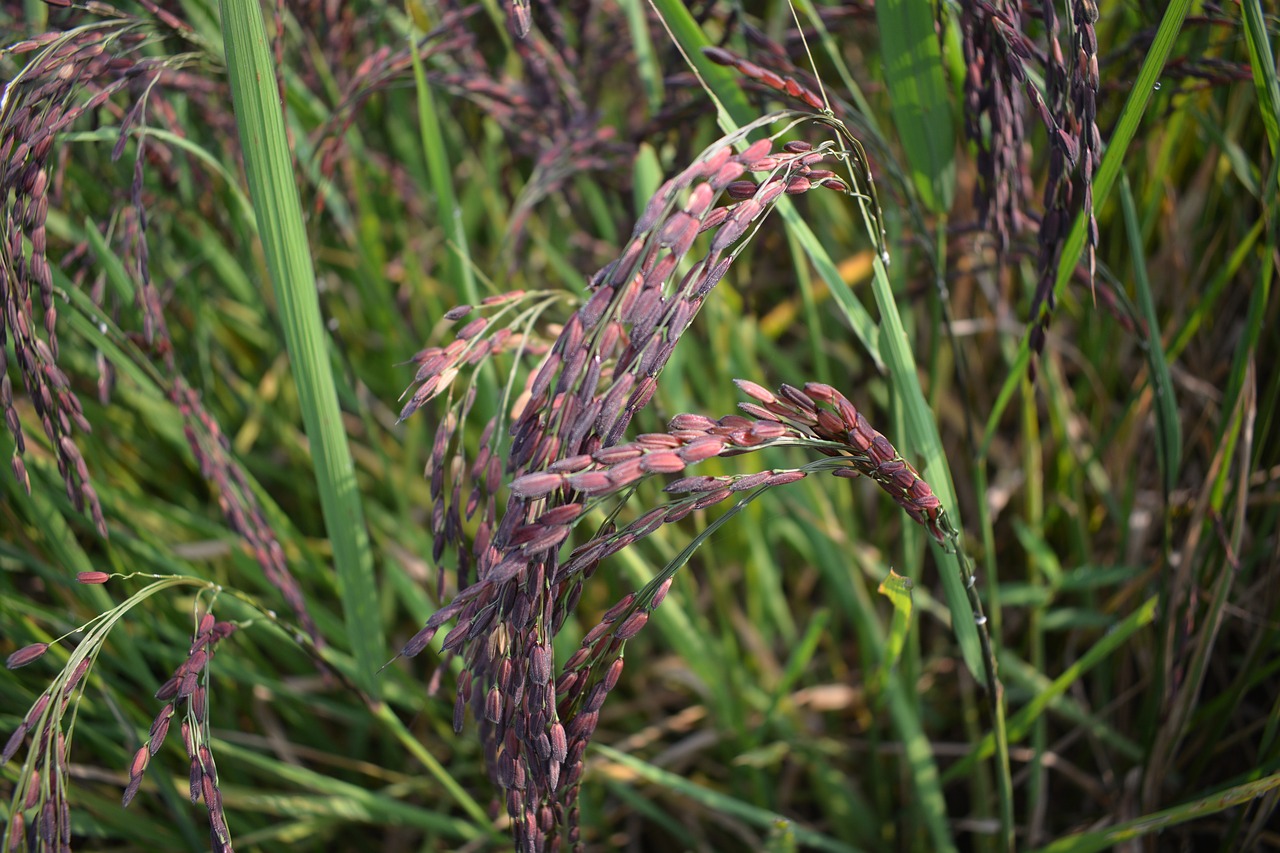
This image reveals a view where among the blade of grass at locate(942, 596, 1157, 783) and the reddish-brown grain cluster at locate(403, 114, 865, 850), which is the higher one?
the reddish-brown grain cluster at locate(403, 114, 865, 850)

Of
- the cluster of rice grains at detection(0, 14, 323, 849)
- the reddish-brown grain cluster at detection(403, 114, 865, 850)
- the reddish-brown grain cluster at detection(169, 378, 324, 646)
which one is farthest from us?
the reddish-brown grain cluster at detection(169, 378, 324, 646)

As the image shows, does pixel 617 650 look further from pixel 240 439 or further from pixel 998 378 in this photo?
pixel 998 378

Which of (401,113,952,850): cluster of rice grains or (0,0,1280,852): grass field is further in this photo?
(0,0,1280,852): grass field

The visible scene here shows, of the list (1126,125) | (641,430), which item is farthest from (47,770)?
(1126,125)

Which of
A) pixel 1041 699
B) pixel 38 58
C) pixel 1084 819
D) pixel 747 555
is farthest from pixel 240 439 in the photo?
pixel 1084 819

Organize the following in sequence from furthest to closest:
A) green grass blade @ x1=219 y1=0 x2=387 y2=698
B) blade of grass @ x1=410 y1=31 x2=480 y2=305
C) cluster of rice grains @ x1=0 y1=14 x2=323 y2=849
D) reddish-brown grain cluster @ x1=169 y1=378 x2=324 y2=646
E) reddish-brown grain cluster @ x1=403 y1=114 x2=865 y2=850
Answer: blade of grass @ x1=410 y1=31 x2=480 y2=305
reddish-brown grain cluster @ x1=169 y1=378 x2=324 y2=646
green grass blade @ x1=219 y1=0 x2=387 y2=698
cluster of rice grains @ x1=0 y1=14 x2=323 y2=849
reddish-brown grain cluster @ x1=403 y1=114 x2=865 y2=850

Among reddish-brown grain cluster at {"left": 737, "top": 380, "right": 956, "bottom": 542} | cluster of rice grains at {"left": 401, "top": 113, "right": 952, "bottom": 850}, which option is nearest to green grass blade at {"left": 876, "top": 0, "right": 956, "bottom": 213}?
cluster of rice grains at {"left": 401, "top": 113, "right": 952, "bottom": 850}

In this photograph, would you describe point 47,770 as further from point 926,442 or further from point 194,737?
point 926,442

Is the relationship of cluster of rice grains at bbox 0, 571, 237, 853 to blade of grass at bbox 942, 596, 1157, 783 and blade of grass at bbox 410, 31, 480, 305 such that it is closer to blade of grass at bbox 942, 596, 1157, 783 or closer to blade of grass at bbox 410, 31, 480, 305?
blade of grass at bbox 410, 31, 480, 305
